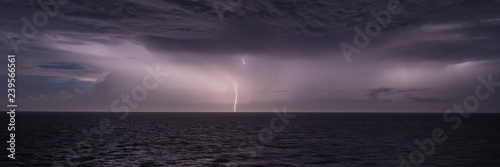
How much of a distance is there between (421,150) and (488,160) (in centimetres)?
1043

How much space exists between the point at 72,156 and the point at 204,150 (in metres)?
17.9

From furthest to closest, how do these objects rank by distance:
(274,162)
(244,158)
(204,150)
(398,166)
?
1. (204,150)
2. (244,158)
3. (274,162)
4. (398,166)

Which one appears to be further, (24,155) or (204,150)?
(204,150)

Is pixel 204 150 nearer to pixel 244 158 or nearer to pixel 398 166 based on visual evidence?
pixel 244 158

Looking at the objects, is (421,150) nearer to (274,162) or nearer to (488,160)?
(488,160)

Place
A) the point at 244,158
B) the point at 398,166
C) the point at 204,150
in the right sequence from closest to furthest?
the point at 398,166 < the point at 244,158 < the point at 204,150

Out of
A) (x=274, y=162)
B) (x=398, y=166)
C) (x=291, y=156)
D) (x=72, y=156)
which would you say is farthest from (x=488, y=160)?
(x=72, y=156)

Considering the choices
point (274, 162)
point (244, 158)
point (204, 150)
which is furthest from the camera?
point (204, 150)

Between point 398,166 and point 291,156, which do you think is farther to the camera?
point 291,156

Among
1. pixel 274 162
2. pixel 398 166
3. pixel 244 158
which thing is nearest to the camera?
pixel 398 166

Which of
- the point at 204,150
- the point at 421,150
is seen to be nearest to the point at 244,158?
the point at 204,150

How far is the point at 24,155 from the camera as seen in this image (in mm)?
40812

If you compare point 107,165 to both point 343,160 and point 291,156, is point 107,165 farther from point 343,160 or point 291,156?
point 343,160

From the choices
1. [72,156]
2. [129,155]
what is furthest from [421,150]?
[72,156]
